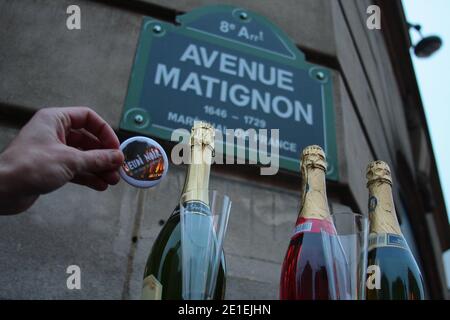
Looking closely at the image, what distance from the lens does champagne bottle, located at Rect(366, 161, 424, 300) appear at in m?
1.00

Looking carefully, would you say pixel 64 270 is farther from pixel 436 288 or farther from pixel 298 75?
pixel 436 288

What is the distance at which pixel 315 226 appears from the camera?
3.33 feet

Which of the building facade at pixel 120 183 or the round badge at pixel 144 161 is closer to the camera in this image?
the round badge at pixel 144 161

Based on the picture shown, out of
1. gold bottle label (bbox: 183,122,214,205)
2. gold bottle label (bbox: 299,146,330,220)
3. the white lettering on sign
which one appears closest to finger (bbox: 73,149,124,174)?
gold bottle label (bbox: 183,122,214,205)

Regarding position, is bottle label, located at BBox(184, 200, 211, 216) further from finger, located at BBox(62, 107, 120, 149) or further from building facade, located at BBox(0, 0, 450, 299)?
building facade, located at BBox(0, 0, 450, 299)

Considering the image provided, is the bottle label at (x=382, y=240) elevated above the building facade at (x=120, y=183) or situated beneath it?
situated beneath

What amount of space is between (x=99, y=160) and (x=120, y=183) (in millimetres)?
747

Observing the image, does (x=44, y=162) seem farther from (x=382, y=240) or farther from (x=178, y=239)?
(x=382, y=240)

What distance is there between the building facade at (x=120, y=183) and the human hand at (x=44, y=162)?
521 millimetres

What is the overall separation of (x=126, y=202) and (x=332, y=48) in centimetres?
130

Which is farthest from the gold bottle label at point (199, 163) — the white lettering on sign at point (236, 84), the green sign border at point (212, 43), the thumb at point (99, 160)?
the white lettering on sign at point (236, 84)

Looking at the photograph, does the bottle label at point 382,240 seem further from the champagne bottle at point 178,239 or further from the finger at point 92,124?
the finger at point 92,124

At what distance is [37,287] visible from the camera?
1450mm

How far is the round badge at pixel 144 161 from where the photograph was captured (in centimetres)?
109
